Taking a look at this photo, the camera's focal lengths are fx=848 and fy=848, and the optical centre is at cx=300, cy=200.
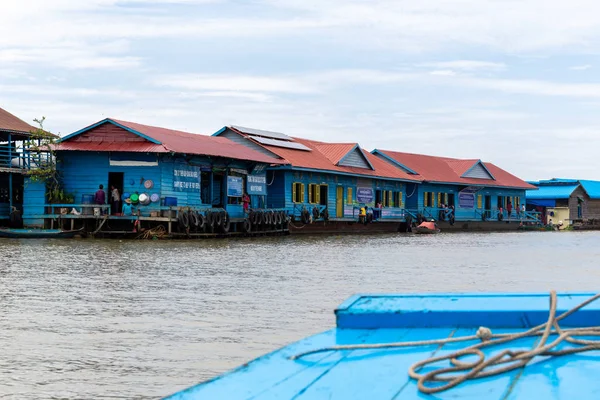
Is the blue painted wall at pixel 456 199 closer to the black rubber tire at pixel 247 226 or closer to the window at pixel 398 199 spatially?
the window at pixel 398 199

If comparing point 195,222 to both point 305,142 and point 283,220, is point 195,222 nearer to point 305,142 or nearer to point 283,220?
point 283,220

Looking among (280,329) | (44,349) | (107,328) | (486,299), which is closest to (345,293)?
(280,329)

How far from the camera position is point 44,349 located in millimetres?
7305

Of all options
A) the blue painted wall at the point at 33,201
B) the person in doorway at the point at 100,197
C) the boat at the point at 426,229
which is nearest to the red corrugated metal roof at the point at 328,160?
the boat at the point at 426,229

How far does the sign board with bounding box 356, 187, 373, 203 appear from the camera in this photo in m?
39.0

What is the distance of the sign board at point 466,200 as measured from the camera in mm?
47906

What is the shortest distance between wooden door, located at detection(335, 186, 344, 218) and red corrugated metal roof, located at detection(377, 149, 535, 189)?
751 cm

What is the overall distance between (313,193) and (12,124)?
1228 cm

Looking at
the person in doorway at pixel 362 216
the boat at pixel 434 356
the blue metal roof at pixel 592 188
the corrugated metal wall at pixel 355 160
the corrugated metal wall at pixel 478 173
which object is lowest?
the person in doorway at pixel 362 216

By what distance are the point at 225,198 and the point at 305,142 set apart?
11130 mm

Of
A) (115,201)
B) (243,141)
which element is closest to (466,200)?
(243,141)

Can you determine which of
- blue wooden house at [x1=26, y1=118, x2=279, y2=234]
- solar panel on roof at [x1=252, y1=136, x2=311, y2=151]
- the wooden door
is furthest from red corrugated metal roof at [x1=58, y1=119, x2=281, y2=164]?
the wooden door

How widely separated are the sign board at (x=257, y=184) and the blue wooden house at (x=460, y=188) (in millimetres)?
12635

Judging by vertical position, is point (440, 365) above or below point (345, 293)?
above
